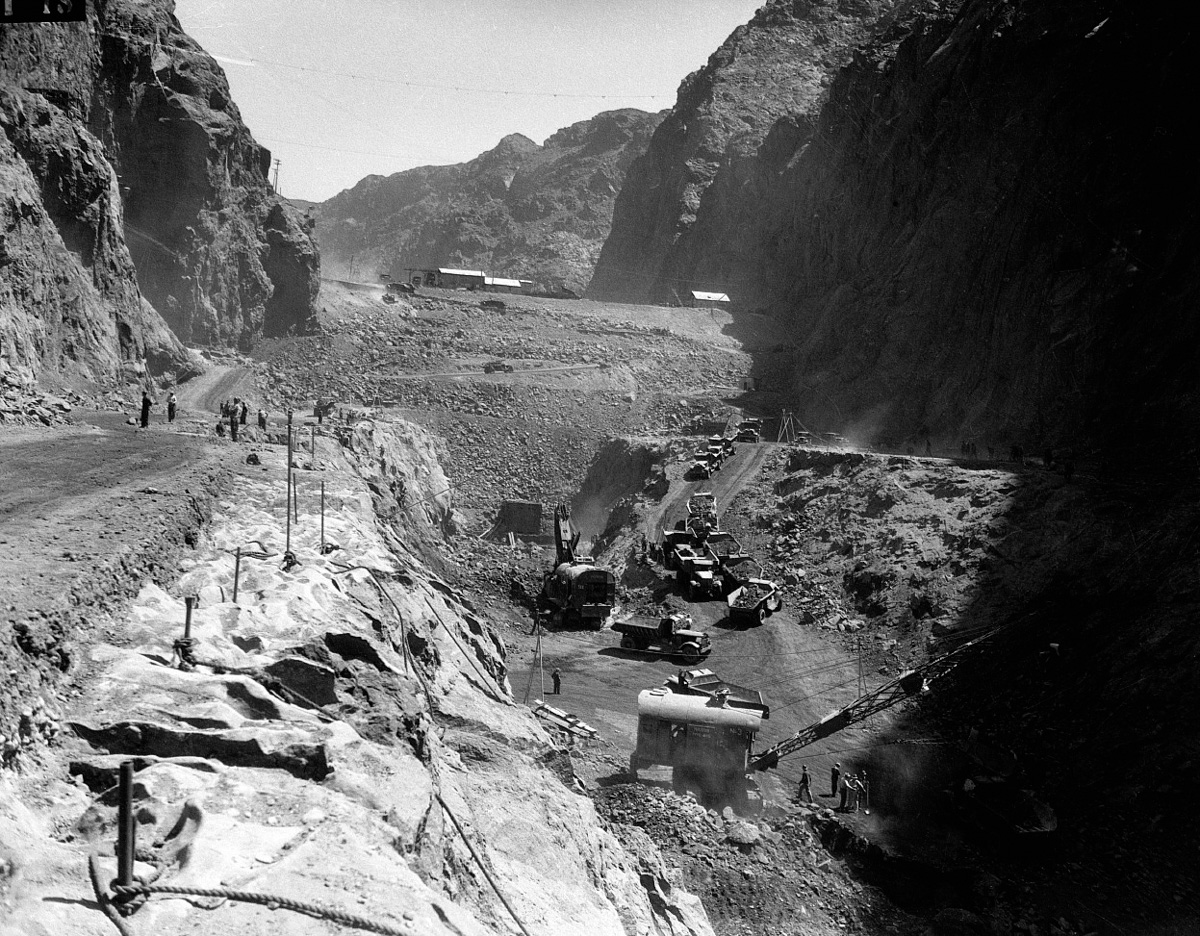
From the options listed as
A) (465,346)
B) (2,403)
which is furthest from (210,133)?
(2,403)

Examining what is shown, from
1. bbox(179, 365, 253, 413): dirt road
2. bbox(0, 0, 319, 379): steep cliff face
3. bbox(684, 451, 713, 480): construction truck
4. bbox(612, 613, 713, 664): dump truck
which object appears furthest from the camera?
bbox(684, 451, 713, 480): construction truck

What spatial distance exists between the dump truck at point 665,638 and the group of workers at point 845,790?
8825mm

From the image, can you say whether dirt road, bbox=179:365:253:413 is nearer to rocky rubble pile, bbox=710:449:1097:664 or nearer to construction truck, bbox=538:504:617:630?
construction truck, bbox=538:504:617:630

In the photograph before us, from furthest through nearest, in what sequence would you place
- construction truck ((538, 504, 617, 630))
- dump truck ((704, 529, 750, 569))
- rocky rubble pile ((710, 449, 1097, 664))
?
dump truck ((704, 529, 750, 569)) < construction truck ((538, 504, 617, 630)) < rocky rubble pile ((710, 449, 1097, 664))

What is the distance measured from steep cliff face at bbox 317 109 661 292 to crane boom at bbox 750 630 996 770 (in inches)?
4757

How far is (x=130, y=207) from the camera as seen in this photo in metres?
52.0

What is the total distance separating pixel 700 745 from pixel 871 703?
5.95 metres

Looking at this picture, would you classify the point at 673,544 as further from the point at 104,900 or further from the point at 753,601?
the point at 104,900

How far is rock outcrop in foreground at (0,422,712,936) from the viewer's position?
7.17 meters

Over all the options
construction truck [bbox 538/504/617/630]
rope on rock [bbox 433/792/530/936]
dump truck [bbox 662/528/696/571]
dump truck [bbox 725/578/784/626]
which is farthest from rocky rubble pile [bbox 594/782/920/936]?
dump truck [bbox 662/528/696/571]

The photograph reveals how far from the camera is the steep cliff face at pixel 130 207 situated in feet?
107

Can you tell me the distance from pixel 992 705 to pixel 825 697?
14.7 ft

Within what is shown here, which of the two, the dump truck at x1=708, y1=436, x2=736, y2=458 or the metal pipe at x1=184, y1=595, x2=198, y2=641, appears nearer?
the metal pipe at x1=184, y1=595, x2=198, y2=641

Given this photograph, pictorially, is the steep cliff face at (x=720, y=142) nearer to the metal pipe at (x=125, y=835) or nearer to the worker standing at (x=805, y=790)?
the worker standing at (x=805, y=790)
